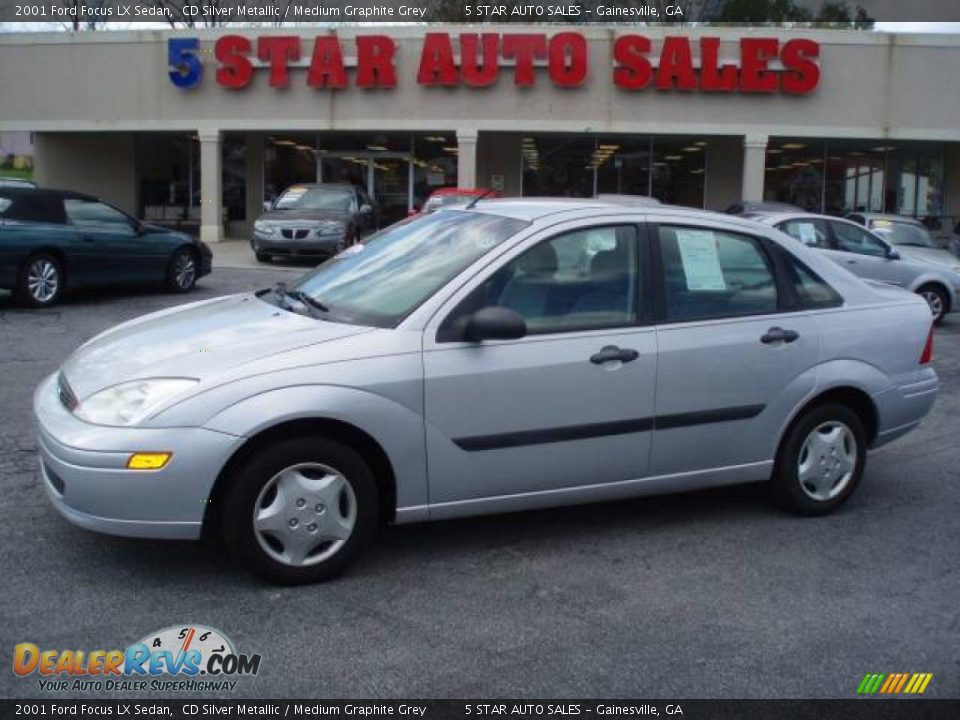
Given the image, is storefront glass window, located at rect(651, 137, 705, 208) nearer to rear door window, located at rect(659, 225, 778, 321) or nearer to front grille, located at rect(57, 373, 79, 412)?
rear door window, located at rect(659, 225, 778, 321)

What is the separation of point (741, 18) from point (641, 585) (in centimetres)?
3730

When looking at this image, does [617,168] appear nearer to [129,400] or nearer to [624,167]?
[624,167]

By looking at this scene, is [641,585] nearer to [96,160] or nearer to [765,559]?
[765,559]

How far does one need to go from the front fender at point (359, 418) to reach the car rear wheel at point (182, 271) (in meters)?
10.6

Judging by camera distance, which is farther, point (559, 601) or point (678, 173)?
point (678, 173)

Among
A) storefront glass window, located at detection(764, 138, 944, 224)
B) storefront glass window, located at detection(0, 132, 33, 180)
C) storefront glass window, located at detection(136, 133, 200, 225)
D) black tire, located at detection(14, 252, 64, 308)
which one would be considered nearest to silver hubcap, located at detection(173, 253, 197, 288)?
black tire, located at detection(14, 252, 64, 308)

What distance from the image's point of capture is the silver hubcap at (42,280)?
12.3 meters

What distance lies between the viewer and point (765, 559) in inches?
194

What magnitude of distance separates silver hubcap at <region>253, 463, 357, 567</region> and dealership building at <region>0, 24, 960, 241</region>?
2062cm

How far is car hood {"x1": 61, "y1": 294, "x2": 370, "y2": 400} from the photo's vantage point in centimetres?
434

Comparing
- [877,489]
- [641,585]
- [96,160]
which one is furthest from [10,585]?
[96,160]

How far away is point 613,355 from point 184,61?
22.6 meters

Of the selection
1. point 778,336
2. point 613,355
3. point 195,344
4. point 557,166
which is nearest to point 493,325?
point 613,355

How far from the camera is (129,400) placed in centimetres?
423
